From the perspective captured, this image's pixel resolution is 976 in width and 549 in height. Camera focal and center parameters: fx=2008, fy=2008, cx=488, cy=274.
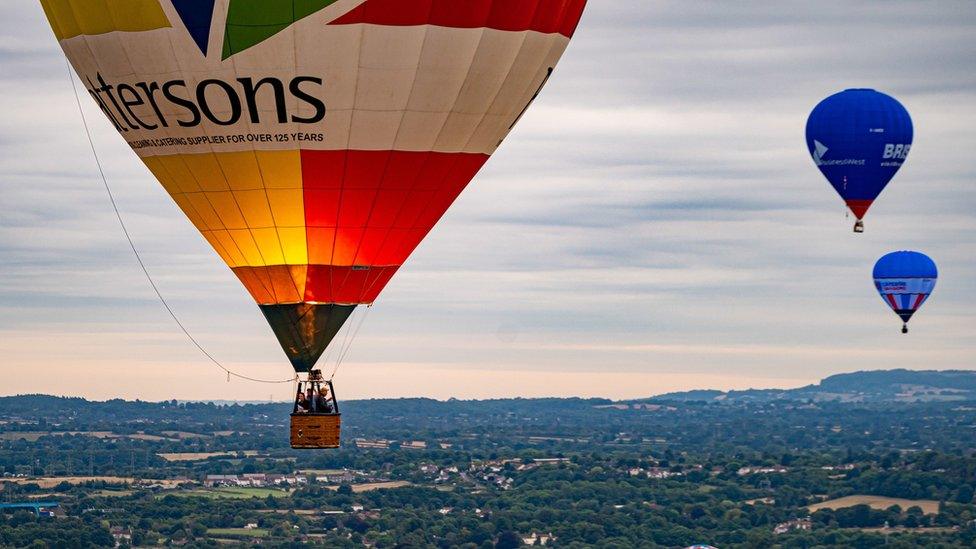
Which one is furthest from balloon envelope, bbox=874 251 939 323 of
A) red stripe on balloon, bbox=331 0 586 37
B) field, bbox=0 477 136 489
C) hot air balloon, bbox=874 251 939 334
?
field, bbox=0 477 136 489

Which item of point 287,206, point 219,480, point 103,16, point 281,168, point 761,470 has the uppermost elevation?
point 219,480

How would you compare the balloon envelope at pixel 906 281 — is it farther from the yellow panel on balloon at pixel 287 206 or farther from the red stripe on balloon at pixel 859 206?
the yellow panel on balloon at pixel 287 206

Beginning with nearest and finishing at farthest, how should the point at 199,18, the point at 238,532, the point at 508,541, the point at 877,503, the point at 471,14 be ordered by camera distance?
1. the point at 199,18
2. the point at 471,14
3. the point at 238,532
4. the point at 508,541
5. the point at 877,503

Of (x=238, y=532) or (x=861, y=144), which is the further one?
(x=238, y=532)

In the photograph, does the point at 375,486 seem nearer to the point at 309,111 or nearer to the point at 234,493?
the point at 234,493

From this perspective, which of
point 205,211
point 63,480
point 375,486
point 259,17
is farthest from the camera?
point 63,480

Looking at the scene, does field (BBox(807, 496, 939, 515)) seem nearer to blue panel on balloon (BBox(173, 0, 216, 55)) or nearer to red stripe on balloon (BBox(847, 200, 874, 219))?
red stripe on balloon (BBox(847, 200, 874, 219))

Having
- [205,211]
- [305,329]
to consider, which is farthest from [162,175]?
[305,329]
